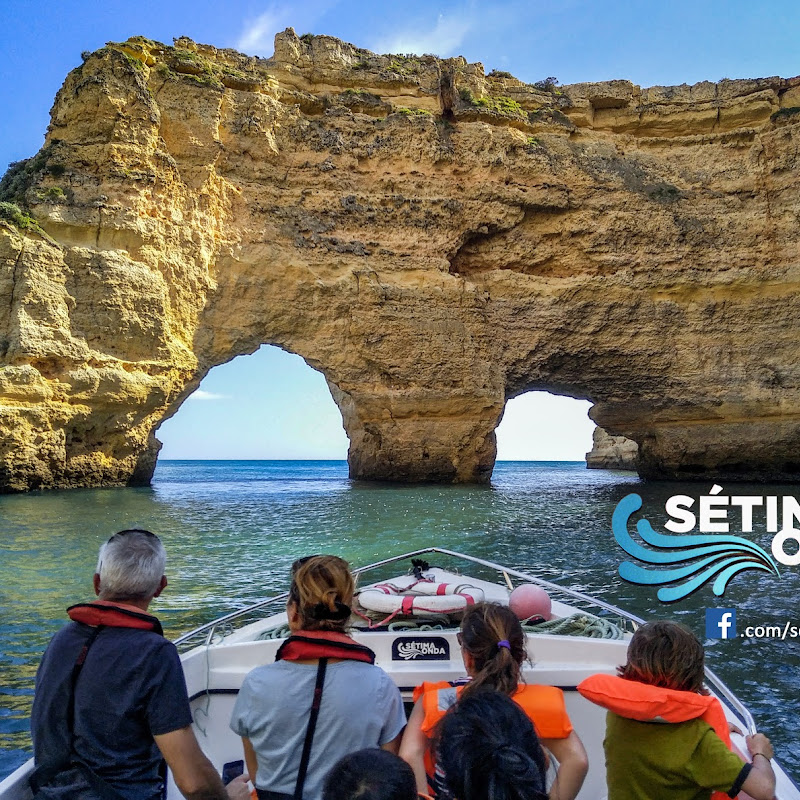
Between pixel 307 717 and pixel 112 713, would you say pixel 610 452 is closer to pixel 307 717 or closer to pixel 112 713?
pixel 307 717

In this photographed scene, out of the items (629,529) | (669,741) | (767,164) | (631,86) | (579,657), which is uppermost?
(631,86)

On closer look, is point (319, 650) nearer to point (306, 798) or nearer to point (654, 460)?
point (306, 798)

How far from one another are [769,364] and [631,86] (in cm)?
1116

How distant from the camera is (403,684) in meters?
3.15

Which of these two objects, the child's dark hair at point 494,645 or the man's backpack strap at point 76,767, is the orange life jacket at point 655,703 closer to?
the child's dark hair at point 494,645

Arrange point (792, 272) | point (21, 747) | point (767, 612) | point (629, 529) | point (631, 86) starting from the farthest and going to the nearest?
point (631, 86)
point (792, 272)
point (629, 529)
point (767, 612)
point (21, 747)

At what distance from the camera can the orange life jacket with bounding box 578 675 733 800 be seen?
1.92m

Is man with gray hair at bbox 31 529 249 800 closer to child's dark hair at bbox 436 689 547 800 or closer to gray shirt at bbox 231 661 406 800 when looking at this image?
gray shirt at bbox 231 661 406 800

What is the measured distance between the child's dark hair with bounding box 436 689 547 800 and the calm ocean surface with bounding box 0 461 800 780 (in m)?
3.13

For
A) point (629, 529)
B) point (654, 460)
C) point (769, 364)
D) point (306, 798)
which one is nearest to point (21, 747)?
point (306, 798)

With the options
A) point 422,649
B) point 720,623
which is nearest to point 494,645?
point 422,649

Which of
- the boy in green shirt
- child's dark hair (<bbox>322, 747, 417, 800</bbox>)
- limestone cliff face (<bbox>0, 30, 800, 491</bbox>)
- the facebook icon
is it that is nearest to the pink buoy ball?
the boy in green shirt

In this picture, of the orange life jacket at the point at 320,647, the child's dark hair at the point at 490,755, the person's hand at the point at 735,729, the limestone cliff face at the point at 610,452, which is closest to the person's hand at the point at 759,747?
the person's hand at the point at 735,729
